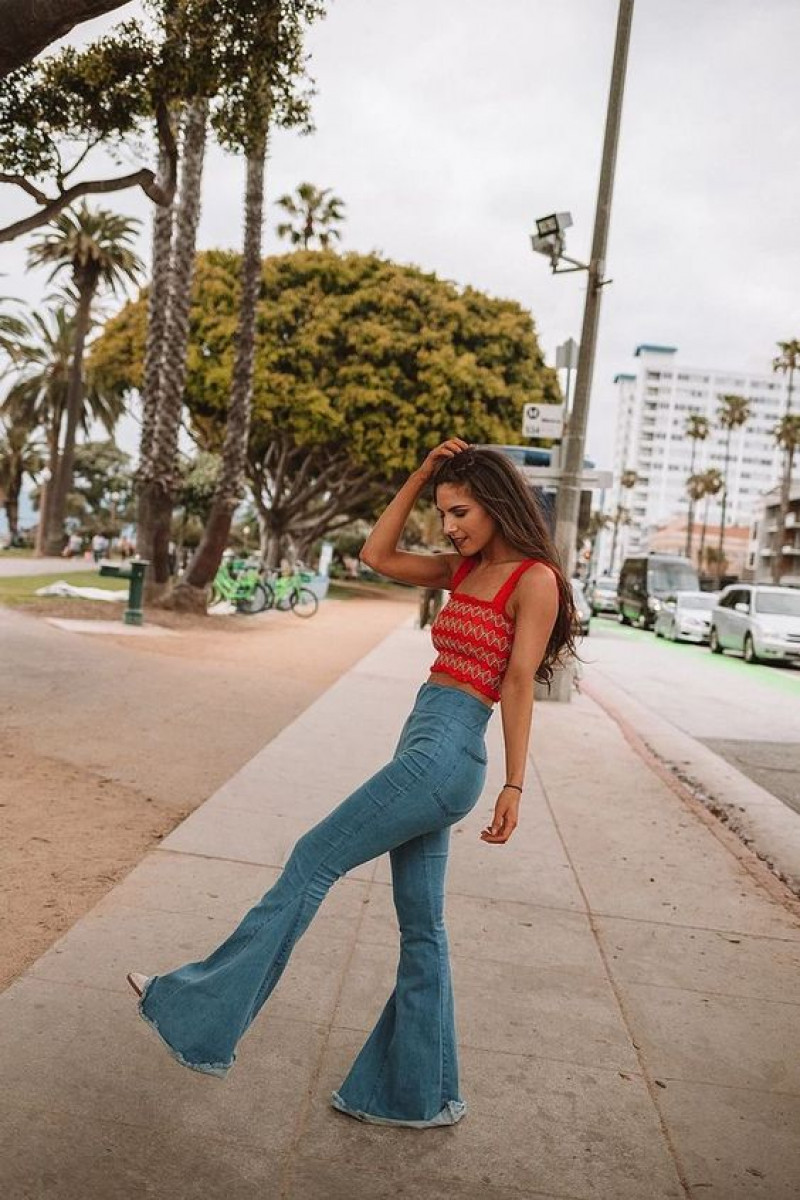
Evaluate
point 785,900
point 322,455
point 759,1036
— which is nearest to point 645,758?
point 785,900

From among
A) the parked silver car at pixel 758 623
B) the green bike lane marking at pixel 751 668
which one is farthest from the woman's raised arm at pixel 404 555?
the parked silver car at pixel 758 623

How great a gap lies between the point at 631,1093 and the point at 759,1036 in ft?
2.48

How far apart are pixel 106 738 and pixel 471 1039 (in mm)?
5201

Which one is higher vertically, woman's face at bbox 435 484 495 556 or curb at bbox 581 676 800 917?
woman's face at bbox 435 484 495 556

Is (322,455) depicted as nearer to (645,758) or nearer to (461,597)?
(645,758)

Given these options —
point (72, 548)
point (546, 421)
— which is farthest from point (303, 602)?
point (72, 548)

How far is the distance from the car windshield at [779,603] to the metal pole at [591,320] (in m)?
10.9

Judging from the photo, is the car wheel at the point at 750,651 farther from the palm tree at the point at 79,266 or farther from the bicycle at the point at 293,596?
the palm tree at the point at 79,266

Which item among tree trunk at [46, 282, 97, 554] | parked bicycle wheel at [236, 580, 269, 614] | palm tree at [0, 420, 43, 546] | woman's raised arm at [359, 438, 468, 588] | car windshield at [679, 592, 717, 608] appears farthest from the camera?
palm tree at [0, 420, 43, 546]

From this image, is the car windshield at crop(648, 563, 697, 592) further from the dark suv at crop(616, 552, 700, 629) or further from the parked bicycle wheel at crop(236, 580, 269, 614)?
the parked bicycle wheel at crop(236, 580, 269, 614)

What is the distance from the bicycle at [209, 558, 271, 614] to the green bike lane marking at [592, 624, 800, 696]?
8.86 m

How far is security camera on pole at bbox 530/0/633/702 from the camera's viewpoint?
1287cm

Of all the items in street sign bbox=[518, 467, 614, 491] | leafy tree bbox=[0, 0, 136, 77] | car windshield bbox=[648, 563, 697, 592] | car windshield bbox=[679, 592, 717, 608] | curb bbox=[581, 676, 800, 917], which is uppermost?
leafy tree bbox=[0, 0, 136, 77]

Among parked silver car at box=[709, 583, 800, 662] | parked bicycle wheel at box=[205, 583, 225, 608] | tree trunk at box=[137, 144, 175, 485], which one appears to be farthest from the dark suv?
tree trunk at box=[137, 144, 175, 485]
